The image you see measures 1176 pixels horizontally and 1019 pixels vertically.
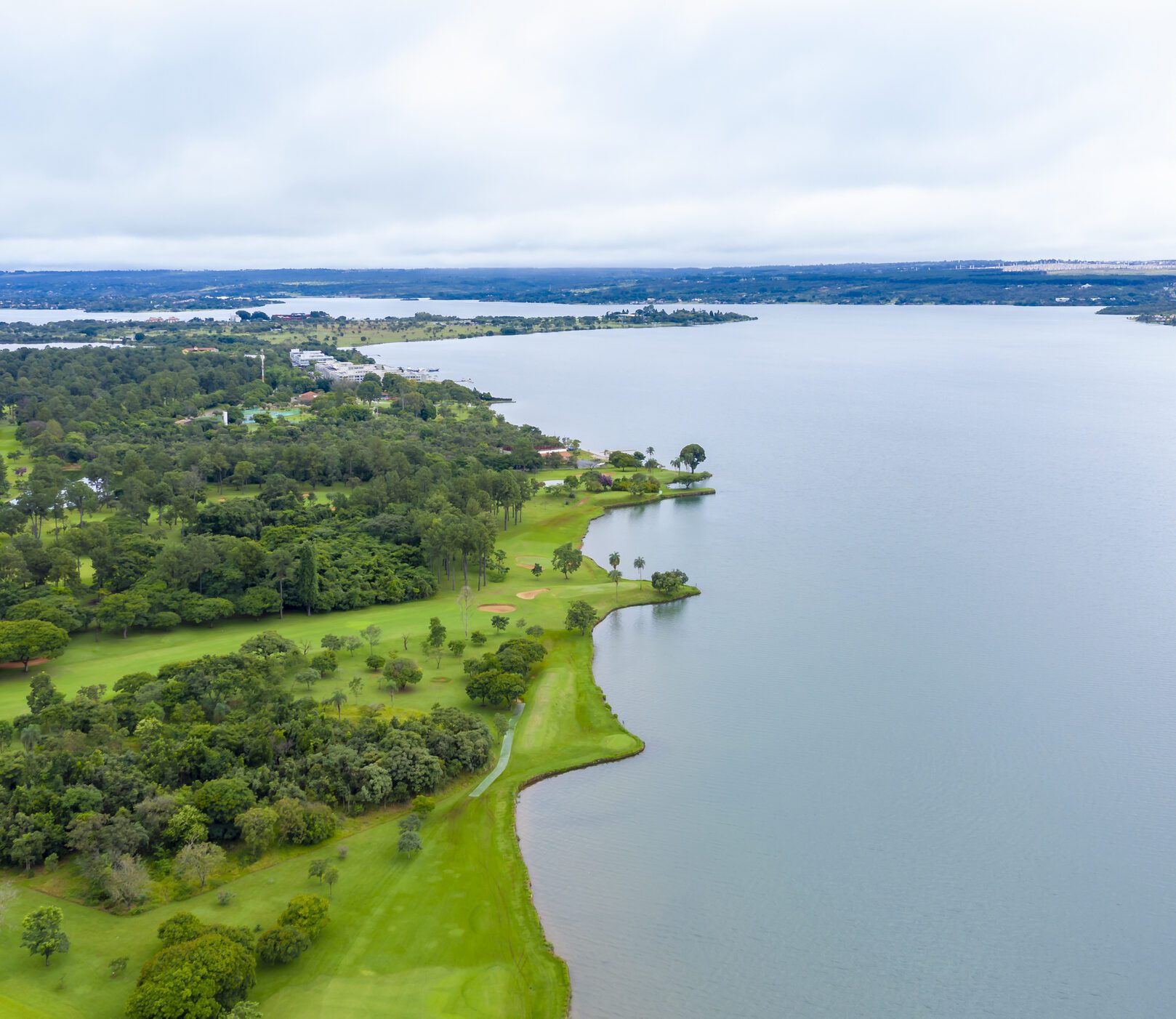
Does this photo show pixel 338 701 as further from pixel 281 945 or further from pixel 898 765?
pixel 898 765

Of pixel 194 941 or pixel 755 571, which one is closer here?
→ pixel 194 941

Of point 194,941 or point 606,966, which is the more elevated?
point 194,941

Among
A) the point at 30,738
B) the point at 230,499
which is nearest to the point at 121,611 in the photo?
the point at 30,738

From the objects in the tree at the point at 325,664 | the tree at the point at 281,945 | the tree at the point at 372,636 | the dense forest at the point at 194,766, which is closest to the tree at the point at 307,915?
the tree at the point at 281,945

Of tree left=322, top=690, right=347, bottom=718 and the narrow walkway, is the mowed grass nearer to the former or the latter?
the narrow walkway

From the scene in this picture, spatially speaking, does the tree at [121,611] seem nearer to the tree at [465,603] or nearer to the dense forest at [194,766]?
the dense forest at [194,766]

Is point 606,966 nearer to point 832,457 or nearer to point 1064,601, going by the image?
point 1064,601

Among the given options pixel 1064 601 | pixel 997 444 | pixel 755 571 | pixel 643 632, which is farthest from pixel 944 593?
pixel 997 444
